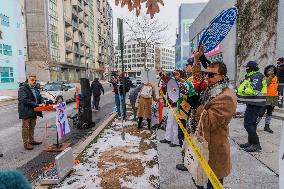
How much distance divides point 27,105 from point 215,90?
5498 millimetres

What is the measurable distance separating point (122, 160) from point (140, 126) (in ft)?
11.1

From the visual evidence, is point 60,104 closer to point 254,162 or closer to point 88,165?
point 88,165

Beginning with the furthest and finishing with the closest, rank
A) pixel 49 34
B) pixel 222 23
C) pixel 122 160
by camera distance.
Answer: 1. pixel 49 34
2. pixel 122 160
3. pixel 222 23

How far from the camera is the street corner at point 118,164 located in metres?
4.47

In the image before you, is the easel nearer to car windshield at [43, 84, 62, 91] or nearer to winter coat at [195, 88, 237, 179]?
winter coat at [195, 88, 237, 179]

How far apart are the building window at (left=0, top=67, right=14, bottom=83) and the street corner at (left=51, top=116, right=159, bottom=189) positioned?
3032 cm

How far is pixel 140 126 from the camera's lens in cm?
894

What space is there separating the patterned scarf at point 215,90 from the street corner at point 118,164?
200cm

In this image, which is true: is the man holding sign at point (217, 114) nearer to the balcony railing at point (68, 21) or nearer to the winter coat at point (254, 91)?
the winter coat at point (254, 91)

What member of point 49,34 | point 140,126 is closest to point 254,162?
point 140,126

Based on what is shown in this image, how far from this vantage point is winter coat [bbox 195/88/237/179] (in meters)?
2.78

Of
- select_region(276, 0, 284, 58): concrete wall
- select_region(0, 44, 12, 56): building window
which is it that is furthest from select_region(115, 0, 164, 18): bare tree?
select_region(0, 44, 12, 56): building window

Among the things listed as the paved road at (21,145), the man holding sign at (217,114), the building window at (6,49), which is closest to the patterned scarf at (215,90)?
the man holding sign at (217,114)

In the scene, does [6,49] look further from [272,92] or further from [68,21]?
[272,92]
